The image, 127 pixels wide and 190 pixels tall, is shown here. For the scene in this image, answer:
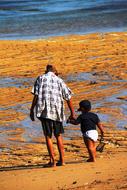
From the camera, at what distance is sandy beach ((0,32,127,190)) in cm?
820

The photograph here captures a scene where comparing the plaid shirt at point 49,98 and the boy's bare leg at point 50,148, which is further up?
the plaid shirt at point 49,98

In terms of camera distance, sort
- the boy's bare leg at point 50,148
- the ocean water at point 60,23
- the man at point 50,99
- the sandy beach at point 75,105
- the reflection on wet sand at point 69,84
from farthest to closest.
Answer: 1. the ocean water at point 60,23
2. the reflection on wet sand at point 69,84
3. the boy's bare leg at point 50,148
4. the man at point 50,99
5. the sandy beach at point 75,105

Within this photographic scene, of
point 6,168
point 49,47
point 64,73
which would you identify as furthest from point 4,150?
point 49,47

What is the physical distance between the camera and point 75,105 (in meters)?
13.9

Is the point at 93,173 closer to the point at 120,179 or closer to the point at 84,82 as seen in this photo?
the point at 120,179

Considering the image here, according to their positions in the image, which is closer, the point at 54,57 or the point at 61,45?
the point at 54,57

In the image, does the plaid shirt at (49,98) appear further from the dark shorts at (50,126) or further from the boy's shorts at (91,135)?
the boy's shorts at (91,135)

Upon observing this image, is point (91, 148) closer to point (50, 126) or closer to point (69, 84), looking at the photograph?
point (50, 126)

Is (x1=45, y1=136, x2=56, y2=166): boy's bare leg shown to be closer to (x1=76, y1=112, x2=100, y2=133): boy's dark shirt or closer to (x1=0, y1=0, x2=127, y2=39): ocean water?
(x1=76, y1=112, x2=100, y2=133): boy's dark shirt

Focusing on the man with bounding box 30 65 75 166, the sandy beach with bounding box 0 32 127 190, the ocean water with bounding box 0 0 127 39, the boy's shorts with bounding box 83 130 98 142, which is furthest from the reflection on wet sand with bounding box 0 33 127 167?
the ocean water with bounding box 0 0 127 39

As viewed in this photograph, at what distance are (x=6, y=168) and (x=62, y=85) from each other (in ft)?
5.10

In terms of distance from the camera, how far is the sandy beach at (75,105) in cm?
820

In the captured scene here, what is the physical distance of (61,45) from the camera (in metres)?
24.7

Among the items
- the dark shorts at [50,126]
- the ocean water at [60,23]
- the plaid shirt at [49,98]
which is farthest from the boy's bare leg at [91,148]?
the ocean water at [60,23]
